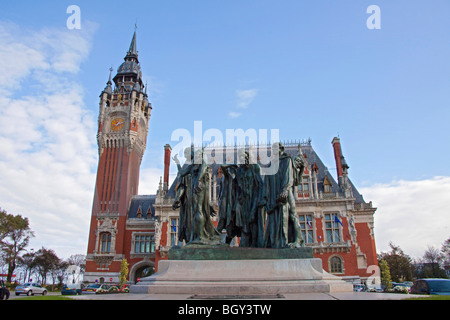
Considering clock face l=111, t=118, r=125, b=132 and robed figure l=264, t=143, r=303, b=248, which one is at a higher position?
clock face l=111, t=118, r=125, b=132

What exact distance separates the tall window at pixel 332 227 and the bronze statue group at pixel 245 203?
26.0m

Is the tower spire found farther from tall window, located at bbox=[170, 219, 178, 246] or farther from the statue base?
the statue base

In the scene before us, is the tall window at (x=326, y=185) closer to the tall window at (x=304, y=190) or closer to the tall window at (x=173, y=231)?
the tall window at (x=304, y=190)

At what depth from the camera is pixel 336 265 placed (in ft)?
107

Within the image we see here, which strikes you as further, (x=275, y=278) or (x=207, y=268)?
(x=207, y=268)

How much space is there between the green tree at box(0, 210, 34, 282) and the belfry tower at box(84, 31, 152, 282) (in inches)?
395

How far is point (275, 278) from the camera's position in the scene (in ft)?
24.9

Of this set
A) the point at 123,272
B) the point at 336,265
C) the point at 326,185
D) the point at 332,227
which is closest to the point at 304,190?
the point at 326,185

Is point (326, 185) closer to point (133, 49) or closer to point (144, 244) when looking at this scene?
point (144, 244)

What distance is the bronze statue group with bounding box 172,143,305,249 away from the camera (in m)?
9.21

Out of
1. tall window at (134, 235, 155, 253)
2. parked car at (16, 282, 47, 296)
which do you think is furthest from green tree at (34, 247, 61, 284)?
parked car at (16, 282, 47, 296)
